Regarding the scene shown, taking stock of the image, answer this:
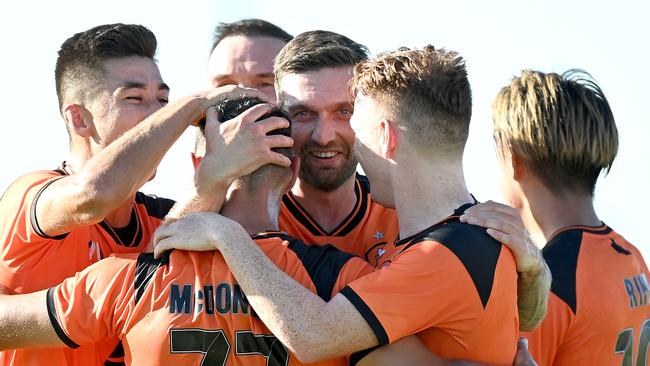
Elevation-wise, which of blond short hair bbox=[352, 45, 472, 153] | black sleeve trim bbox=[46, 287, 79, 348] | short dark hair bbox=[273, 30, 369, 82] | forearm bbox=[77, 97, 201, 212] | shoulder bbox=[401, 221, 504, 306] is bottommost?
black sleeve trim bbox=[46, 287, 79, 348]

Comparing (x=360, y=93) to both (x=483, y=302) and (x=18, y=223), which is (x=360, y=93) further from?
(x=18, y=223)

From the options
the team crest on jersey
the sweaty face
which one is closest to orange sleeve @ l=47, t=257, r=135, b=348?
the team crest on jersey

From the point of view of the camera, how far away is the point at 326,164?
19.0 ft

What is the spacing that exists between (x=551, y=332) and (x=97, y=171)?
2.75 meters

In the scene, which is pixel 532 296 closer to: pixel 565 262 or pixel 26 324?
pixel 565 262

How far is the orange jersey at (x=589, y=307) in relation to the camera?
512 cm

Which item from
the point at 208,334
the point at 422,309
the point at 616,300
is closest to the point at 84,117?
the point at 208,334

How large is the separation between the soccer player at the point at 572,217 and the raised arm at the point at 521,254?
0.72 metres

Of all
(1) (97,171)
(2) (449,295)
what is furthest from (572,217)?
(1) (97,171)

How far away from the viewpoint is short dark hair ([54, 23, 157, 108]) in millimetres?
5965

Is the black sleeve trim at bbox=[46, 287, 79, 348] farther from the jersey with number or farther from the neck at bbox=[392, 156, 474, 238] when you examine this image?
the neck at bbox=[392, 156, 474, 238]

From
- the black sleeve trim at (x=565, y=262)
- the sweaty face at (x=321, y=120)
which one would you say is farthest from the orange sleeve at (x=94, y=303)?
the black sleeve trim at (x=565, y=262)

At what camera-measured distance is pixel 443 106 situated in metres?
4.46

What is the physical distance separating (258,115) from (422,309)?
4.53ft
